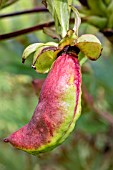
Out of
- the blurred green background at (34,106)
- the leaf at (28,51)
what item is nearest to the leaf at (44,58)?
the leaf at (28,51)

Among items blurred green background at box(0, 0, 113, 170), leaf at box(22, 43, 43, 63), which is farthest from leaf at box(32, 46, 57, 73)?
blurred green background at box(0, 0, 113, 170)

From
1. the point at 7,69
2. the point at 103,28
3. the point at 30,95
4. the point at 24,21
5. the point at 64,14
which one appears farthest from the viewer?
the point at 30,95

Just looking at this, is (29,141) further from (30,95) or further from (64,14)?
(30,95)

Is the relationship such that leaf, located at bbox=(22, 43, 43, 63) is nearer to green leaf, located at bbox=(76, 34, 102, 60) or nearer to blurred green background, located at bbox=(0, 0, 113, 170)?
green leaf, located at bbox=(76, 34, 102, 60)

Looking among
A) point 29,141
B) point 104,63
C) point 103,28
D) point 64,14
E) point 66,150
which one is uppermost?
point 64,14

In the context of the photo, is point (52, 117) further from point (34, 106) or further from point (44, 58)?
point (34, 106)

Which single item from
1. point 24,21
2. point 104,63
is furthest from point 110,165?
point 24,21

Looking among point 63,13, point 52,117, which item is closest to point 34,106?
point 63,13
